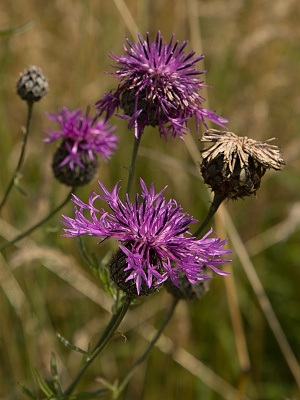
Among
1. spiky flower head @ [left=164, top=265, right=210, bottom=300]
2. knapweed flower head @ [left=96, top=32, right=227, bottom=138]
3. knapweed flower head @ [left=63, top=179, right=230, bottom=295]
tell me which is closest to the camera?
knapweed flower head @ [left=63, top=179, right=230, bottom=295]

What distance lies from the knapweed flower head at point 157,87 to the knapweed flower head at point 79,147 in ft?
1.48

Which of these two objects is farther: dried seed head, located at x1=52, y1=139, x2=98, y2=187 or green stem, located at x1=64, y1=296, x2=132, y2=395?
dried seed head, located at x1=52, y1=139, x2=98, y2=187

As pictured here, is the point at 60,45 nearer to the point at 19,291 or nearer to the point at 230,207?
the point at 230,207

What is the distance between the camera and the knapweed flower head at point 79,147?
7.66 ft

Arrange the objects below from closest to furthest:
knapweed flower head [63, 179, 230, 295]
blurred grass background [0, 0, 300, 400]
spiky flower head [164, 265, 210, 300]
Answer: knapweed flower head [63, 179, 230, 295], spiky flower head [164, 265, 210, 300], blurred grass background [0, 0, 300, 400]

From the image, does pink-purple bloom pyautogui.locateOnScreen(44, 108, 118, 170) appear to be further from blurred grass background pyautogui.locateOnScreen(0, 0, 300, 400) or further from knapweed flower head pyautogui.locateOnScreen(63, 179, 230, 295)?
knapweed flower head pyautogui.locateOnScreen(63, 179, 230, 295)

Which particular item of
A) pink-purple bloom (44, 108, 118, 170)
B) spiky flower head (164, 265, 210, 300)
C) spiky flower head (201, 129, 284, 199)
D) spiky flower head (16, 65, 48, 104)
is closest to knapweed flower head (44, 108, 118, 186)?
pink-purple bloom (44, 108, 118, 170)

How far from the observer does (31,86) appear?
2.24 meters

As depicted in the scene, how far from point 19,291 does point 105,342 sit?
169 centimetres

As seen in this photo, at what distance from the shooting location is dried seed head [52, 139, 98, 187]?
7.67 ft

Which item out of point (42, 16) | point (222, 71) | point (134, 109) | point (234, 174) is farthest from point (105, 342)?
point (42, 16)

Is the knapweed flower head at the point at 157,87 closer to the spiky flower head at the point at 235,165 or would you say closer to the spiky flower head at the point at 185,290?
the spiky flower head at the point at 235,165

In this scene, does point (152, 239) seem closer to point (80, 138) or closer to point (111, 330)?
point (111, 330)

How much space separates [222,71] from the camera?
4.41 metres
